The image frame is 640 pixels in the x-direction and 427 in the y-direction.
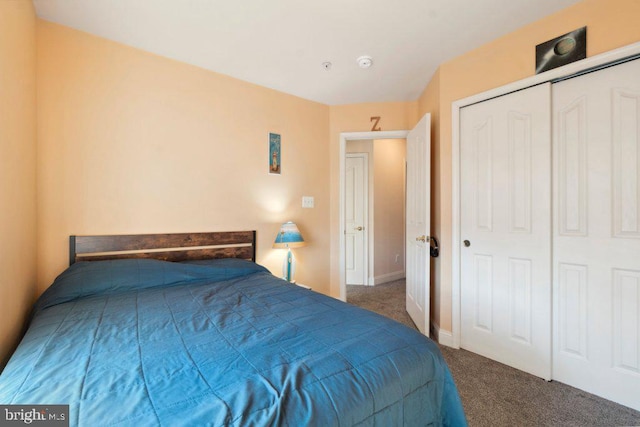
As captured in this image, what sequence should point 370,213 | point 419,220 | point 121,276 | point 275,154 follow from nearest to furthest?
1. point 121,276
2. point 419,220
3. point 275,154
4. point 370,213

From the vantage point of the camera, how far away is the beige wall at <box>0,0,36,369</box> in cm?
136

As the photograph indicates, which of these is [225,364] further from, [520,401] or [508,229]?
[508,229]

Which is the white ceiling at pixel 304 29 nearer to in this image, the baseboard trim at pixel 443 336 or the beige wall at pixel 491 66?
the beige wall at pixel 491 66

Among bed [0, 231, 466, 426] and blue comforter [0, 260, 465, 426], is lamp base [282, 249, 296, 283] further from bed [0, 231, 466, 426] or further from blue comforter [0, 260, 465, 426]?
blue comforter [0, 260, 465, 426]

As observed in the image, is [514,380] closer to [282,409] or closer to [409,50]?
[282,409]

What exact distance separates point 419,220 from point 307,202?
1.26 meters

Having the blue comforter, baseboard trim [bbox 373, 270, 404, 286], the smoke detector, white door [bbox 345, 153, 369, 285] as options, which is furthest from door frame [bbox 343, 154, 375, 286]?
the blue comforter

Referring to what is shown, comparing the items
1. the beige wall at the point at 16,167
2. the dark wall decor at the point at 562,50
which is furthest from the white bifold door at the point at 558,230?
the beige wall at the point at 16,167

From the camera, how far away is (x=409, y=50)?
2.34m

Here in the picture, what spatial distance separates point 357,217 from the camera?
460cm

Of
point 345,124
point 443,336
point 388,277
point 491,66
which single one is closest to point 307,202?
point 345,124

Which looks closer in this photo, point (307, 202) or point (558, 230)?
point (558, 230)

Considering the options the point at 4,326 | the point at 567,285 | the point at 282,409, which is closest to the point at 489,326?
the point at 567,285

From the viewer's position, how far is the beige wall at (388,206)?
4621 mm
